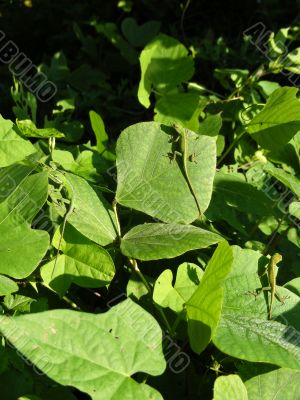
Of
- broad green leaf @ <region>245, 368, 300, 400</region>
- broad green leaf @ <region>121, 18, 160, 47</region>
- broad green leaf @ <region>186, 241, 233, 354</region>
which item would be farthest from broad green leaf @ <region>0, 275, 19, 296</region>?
broad green leaf @ <region>121, 18, 160, 47</region>

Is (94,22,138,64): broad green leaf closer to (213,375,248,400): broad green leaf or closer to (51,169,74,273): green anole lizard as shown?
(51,169,74,273): green anole lizard

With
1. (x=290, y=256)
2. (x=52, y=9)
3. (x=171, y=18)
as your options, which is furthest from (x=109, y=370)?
(x=52, y=9)

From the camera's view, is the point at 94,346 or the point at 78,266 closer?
the point at 94,346

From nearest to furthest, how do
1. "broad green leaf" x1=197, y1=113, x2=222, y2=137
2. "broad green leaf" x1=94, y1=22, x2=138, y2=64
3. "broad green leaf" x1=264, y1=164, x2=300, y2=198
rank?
1. "broad green leaf" x1=264, y1=164, x2=300, y2=198
2. "broad green leaf" x1=197, y1=113, x2=222, y2=137
3. "broad green leaf" x1=94, y1=22, x2=138, y2=64

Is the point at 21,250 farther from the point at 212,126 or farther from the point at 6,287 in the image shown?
the point at 212,126

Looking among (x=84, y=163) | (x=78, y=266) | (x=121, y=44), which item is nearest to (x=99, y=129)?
(x=84, y=163)

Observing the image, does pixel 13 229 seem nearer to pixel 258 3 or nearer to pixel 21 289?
pixel 21 289

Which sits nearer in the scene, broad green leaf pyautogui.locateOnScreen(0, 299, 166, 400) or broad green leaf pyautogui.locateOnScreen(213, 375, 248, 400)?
broad green leaf pyautogui.locateOnScreen(0, 299, 166, 400)
